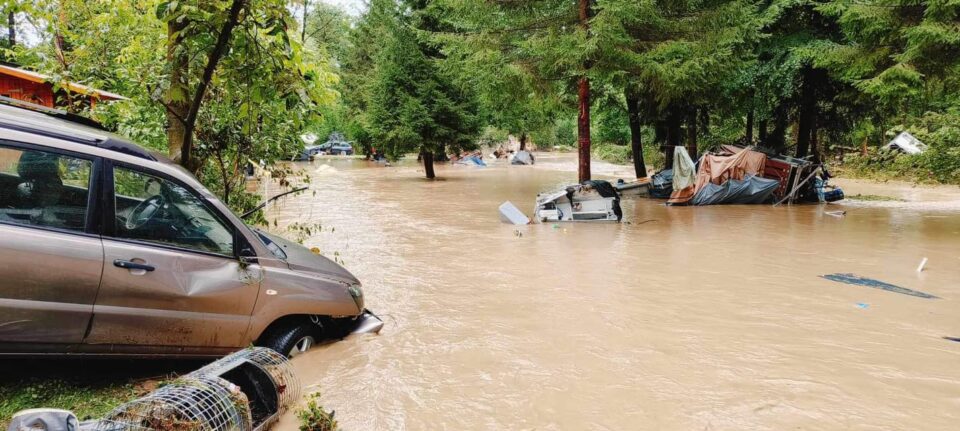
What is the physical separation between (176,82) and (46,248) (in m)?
1.70

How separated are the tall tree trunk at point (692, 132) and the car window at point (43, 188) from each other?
23413 mm

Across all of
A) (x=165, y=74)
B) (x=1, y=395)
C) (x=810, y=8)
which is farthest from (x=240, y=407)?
(x=810, y=8)

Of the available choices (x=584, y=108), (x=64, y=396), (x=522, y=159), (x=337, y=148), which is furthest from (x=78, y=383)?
(x=337, y=148)

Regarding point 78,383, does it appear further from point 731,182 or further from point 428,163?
point 428,163

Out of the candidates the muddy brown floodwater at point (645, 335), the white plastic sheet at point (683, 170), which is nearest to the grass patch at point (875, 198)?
the white plastic sheet at point (683, 170)

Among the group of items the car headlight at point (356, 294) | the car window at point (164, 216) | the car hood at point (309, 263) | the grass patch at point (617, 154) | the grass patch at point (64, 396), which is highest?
the grass patch at point (617, 154)

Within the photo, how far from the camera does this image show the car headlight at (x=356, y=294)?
4966mm

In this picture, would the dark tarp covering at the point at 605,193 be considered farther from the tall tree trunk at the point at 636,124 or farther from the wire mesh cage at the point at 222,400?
the wire mesh cage at the point at 222,400

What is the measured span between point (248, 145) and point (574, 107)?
16.1 meters

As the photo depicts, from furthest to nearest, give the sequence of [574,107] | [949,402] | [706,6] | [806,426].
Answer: [574,107]
[706,6]
[949,402]
[806,426]

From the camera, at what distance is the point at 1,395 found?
11.4ft

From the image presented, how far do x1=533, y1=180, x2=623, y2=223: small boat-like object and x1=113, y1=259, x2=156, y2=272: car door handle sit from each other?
36.9 ft

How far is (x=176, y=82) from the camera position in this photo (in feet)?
14.6

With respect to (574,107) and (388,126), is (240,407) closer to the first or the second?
(574,107)
